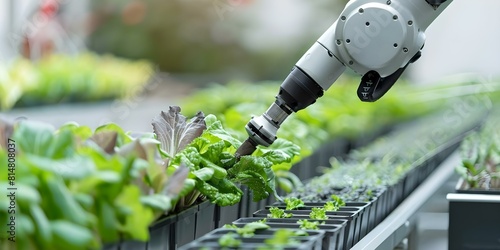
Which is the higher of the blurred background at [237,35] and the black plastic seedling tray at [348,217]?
the blurred background at [237,35]

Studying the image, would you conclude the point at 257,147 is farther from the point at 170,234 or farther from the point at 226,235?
the point at 226,235

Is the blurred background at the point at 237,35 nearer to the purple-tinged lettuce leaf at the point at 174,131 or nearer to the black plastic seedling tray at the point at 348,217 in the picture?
the purple-tinged lettuce leaf at the point at 174,131

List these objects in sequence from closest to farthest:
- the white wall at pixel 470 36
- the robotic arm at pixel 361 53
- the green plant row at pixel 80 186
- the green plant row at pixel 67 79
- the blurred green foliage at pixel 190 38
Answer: the green plant row at pixel 80 186, the robotic arm at pixel 361 53, the green plant row at pixel 67 79, the white wall at pixel 470 36, the blurred green foliage at pixel 190 38

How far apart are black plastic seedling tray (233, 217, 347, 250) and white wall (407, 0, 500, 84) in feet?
21.4

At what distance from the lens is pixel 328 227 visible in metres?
1.95

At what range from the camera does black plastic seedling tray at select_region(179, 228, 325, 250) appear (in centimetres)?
164

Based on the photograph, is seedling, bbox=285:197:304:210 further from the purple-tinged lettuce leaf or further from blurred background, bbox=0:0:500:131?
blurred background, bbox=0:0:500:131

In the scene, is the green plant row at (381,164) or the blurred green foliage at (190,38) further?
the blurred green foliage at (190,38)

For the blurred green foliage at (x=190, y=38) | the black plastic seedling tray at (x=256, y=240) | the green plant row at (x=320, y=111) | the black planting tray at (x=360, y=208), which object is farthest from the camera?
the blurred green foliage at (x=190, y=38)

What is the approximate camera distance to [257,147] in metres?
2.46

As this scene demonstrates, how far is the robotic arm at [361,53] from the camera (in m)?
2.20

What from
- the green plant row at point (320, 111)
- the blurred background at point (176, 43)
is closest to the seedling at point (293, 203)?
the green plant row at point (320, 111)

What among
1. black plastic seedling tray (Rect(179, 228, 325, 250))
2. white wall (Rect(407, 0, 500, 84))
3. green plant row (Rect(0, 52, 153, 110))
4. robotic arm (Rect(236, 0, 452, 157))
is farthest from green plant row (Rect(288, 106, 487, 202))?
white wall (Rect(407, 0, 500, 84))

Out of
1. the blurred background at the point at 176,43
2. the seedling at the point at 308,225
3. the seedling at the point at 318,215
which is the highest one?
the blurred background at the point at 176,43
